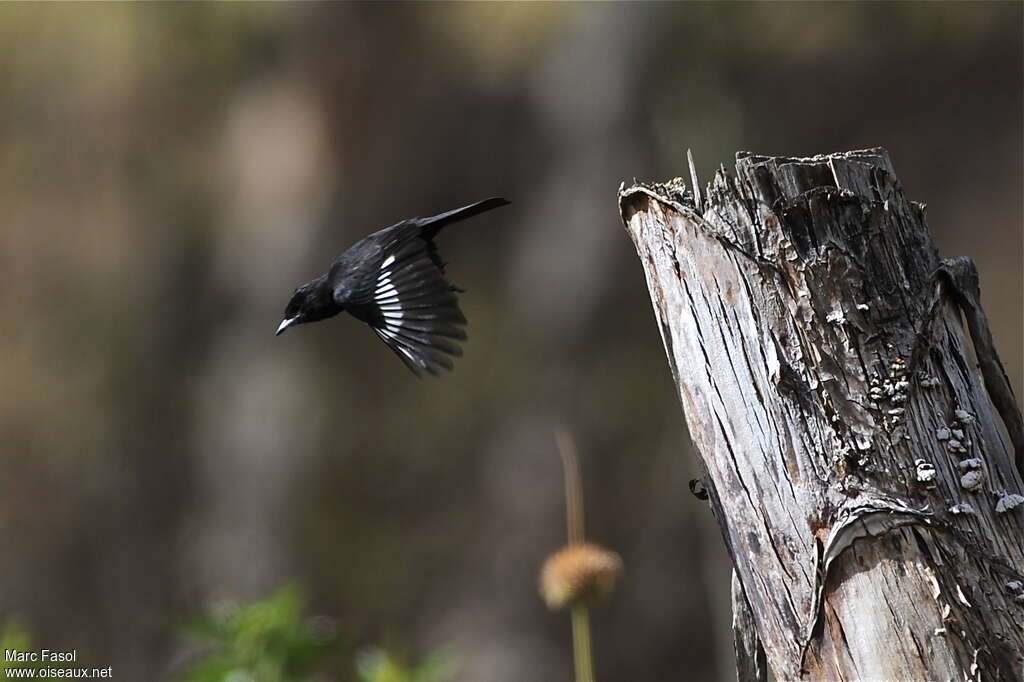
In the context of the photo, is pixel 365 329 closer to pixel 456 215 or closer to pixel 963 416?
pixel 456 215

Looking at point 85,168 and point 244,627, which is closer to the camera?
point 244,627

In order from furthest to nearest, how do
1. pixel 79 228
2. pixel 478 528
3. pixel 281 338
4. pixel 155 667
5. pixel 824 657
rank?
pixel 79 228
pixel 155 667
pixel 281 338
pixel 478 528
pixel 824 657

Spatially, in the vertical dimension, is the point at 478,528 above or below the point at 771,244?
above

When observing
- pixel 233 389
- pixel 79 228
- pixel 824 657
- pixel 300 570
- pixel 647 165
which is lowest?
pixel 824 657

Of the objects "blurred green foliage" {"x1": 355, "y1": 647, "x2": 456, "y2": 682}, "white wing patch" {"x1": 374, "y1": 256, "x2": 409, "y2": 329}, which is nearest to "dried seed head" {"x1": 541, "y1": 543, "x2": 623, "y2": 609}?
"blurred green foliage" {"x1": 355, "y1": 647, "x2": 456, "y2": 682}

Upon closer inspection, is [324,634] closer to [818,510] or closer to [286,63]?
[818,510]

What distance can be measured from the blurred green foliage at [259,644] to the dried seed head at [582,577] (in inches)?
20.0

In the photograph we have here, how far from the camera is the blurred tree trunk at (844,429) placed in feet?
5.68

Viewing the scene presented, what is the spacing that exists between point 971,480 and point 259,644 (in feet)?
4.35

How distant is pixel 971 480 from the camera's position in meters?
1.79

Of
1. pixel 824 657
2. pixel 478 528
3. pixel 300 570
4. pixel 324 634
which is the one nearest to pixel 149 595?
pixel 300 570

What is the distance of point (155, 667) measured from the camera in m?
8.87

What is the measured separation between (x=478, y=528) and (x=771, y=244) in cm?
600

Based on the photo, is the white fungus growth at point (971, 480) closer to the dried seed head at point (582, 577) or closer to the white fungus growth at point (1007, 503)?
the white fungus growth at point (1007, 503)
